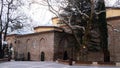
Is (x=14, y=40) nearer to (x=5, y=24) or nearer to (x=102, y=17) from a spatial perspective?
(x=5, y=24)

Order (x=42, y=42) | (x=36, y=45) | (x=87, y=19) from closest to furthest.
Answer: (x=87, y=19), (x=42, y=42), (x=36, y=45)

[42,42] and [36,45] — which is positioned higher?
[42,42]

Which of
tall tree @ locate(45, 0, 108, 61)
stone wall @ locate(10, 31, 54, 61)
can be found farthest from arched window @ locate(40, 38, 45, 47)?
tall tree @ locate(45, 0, 108, 61)

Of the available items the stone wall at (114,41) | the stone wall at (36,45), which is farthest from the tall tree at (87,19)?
the stone wall at (36,45)

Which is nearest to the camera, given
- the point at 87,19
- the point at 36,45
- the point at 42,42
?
the point at 87,19

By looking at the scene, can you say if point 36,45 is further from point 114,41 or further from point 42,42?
point 114,41

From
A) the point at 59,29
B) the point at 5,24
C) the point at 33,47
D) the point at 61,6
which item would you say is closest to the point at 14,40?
the point at 33,47

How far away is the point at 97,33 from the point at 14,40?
24.1 metres

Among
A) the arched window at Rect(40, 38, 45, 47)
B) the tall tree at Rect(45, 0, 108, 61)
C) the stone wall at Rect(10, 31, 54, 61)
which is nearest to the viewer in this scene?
the tall tree at Rect(45, 0, 108, 61)

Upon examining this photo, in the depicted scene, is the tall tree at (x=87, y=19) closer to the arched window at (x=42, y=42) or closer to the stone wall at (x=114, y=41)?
the stone wall at (x=114, y=41)

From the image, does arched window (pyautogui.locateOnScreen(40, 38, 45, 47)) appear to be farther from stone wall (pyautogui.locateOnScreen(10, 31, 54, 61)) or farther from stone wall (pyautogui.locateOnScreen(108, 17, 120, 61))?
stone wall (pyautogui.locateOnScreen(108, 17, 120, 61))

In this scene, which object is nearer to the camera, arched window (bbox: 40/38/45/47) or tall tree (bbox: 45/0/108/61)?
tall tree (bbox: 45/0/108/61)

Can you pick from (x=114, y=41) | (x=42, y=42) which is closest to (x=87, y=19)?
(x=114, y=41)

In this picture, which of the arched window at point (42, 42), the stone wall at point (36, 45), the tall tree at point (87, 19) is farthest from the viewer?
the arched window at point (42, 42)
